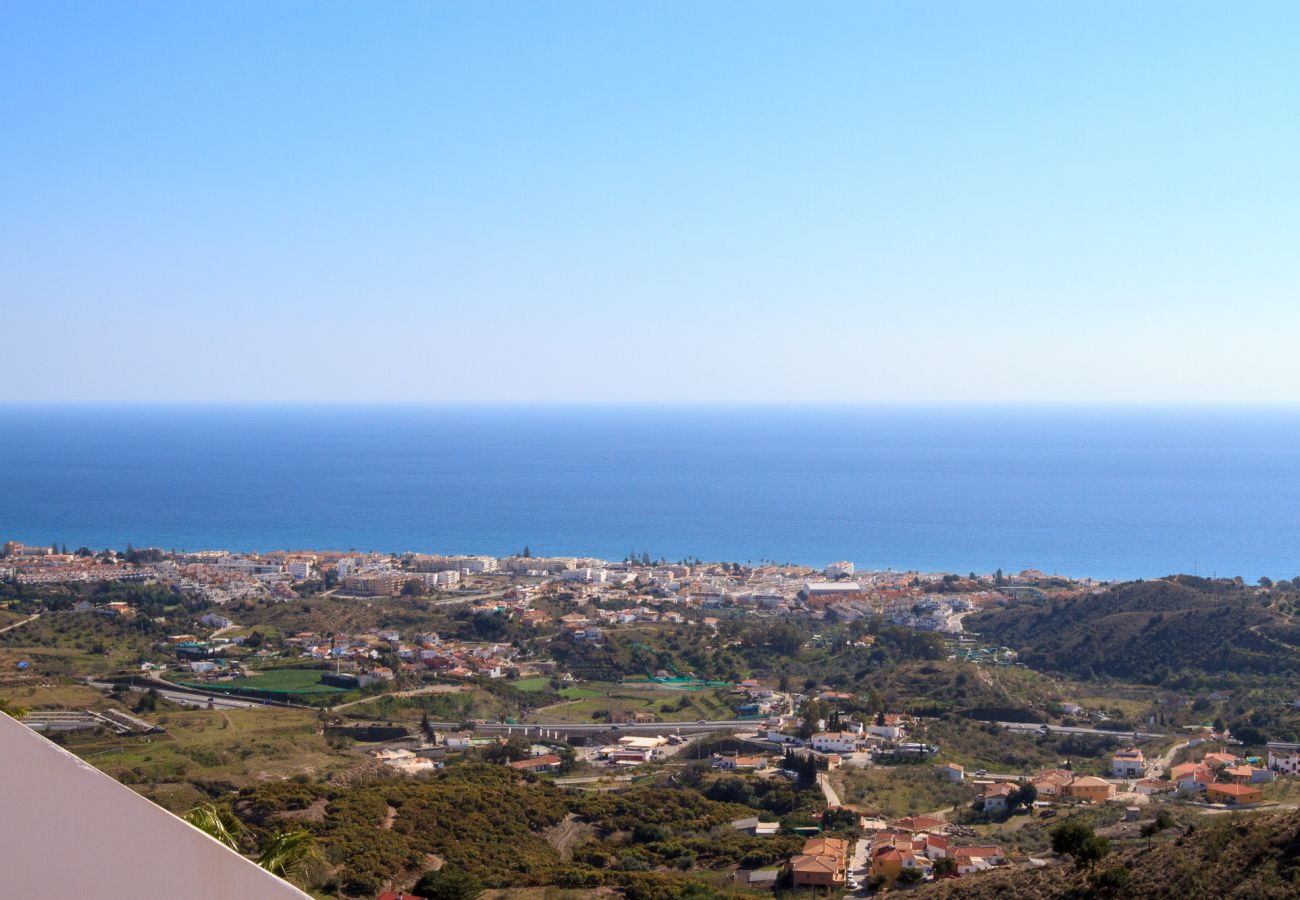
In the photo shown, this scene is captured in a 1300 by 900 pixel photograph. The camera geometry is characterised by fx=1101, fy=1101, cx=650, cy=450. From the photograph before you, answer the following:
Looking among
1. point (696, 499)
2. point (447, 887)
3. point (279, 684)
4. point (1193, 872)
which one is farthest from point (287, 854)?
point (696, 499)

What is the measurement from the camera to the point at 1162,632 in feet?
95.8

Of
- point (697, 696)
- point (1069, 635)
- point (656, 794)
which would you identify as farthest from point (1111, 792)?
point (1069, 635)

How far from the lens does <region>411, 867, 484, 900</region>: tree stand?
939cm

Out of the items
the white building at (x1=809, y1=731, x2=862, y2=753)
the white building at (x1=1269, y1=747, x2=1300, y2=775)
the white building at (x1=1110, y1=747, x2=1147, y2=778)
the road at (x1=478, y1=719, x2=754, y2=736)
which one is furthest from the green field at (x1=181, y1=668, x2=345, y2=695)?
the white building at (x1=1269, y1=747, x2=1300, y2=775)

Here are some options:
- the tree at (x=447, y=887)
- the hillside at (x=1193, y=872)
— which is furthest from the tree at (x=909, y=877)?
the tree at (x=447, y=887)

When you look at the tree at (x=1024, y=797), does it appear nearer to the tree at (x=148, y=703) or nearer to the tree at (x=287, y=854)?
the tree at (x=287, y=854)

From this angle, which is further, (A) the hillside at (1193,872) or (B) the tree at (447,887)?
(B) the tree at (447,887)

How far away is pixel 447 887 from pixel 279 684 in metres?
17.7

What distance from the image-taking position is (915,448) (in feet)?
403

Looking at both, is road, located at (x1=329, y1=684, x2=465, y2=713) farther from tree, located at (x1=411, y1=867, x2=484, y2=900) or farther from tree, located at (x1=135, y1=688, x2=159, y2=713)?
tree, located at (x1=411, y1=867, x2=484, y2=900)

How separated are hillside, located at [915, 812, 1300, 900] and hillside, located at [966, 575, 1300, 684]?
2088 cm

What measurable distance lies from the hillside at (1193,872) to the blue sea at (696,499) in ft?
145

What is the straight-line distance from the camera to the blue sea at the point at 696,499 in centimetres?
5647

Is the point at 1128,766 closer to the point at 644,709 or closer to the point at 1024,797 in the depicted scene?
the point at 1024,797
